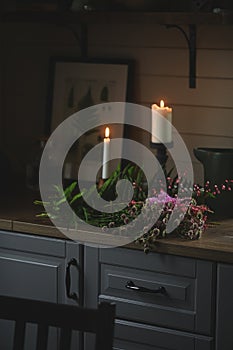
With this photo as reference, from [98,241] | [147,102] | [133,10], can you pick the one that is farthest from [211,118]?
[98,241]

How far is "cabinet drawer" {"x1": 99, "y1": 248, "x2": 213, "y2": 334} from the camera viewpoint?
2.43 meters

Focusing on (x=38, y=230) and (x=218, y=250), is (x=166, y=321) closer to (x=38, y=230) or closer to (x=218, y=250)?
(x=218, y=250)

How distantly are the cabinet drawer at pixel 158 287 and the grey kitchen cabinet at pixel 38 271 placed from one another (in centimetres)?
10

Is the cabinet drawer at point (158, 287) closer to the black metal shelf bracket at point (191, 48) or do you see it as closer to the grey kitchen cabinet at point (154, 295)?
the grey kitchen cabinet at point (154, 295)

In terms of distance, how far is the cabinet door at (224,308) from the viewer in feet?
7.82

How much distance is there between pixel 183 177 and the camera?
2.88 m

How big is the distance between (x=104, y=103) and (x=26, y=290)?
805 mm

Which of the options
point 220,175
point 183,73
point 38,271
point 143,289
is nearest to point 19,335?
point 143,289

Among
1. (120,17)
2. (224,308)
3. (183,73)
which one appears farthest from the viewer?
(183,73)

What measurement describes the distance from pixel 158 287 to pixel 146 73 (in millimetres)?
923

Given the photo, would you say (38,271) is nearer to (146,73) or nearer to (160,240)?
(160,240)

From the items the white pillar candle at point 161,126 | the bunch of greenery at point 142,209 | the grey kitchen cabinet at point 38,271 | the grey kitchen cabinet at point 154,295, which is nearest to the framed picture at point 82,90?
the white pillar candle at point 161,126

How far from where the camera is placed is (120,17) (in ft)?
9.31

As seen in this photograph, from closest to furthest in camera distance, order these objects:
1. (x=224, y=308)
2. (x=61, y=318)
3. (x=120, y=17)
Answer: (x=61, y=318) → (x=224, y=308) → (x=120, y=17)
